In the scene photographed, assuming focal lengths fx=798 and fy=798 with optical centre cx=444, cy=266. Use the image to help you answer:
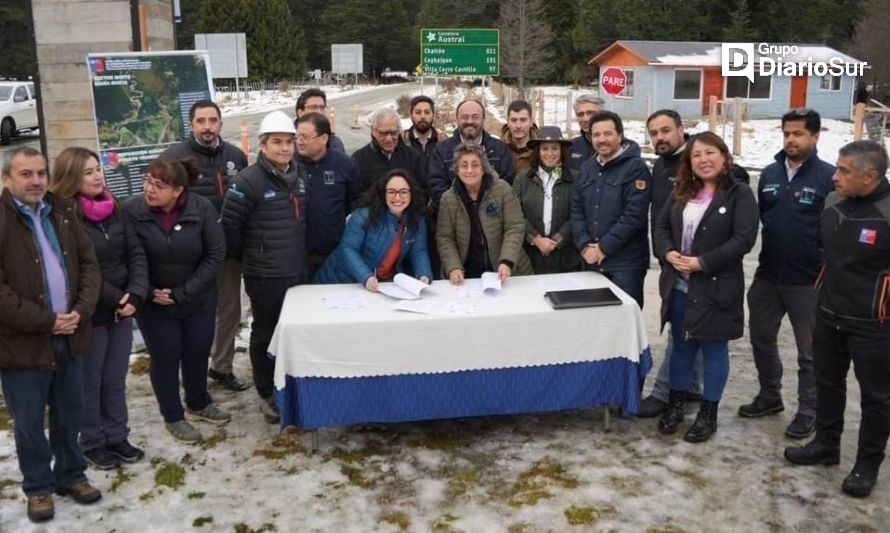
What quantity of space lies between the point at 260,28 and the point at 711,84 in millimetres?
34582

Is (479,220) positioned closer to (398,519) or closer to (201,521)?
(398,519)

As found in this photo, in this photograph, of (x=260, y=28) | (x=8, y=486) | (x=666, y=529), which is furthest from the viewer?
(x=260, y=28)

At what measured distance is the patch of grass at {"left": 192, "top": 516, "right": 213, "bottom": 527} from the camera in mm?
3805

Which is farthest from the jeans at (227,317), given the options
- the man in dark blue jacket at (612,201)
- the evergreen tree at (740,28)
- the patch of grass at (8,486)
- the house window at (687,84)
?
the evergreen tree at (740,28)

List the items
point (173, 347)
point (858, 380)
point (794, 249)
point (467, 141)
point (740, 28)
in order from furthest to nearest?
1. point (740, 28)
2. point (467, 141)
3. point (173, 347)
4. point (794, 249)
5. point (858, 380)

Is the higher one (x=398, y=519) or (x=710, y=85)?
(x=710, y=85)

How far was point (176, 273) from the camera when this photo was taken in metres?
4.44

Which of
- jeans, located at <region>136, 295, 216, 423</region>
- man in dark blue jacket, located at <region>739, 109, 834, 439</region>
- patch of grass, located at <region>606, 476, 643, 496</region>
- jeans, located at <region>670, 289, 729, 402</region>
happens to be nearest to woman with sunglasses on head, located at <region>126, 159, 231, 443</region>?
jeans, located at <region>136, 295, 216, 423</region>

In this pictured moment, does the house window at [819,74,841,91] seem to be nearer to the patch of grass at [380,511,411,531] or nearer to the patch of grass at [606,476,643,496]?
the patch of grass at [606,476,643,496]

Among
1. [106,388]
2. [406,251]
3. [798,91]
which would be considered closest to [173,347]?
[106,388]

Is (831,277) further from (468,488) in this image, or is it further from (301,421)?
(301,421)

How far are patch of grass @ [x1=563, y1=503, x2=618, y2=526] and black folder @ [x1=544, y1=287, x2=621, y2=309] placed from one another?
3.69 feet

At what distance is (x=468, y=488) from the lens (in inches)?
164

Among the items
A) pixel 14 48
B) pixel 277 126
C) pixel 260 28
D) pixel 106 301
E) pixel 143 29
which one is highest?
pixel 260 28
